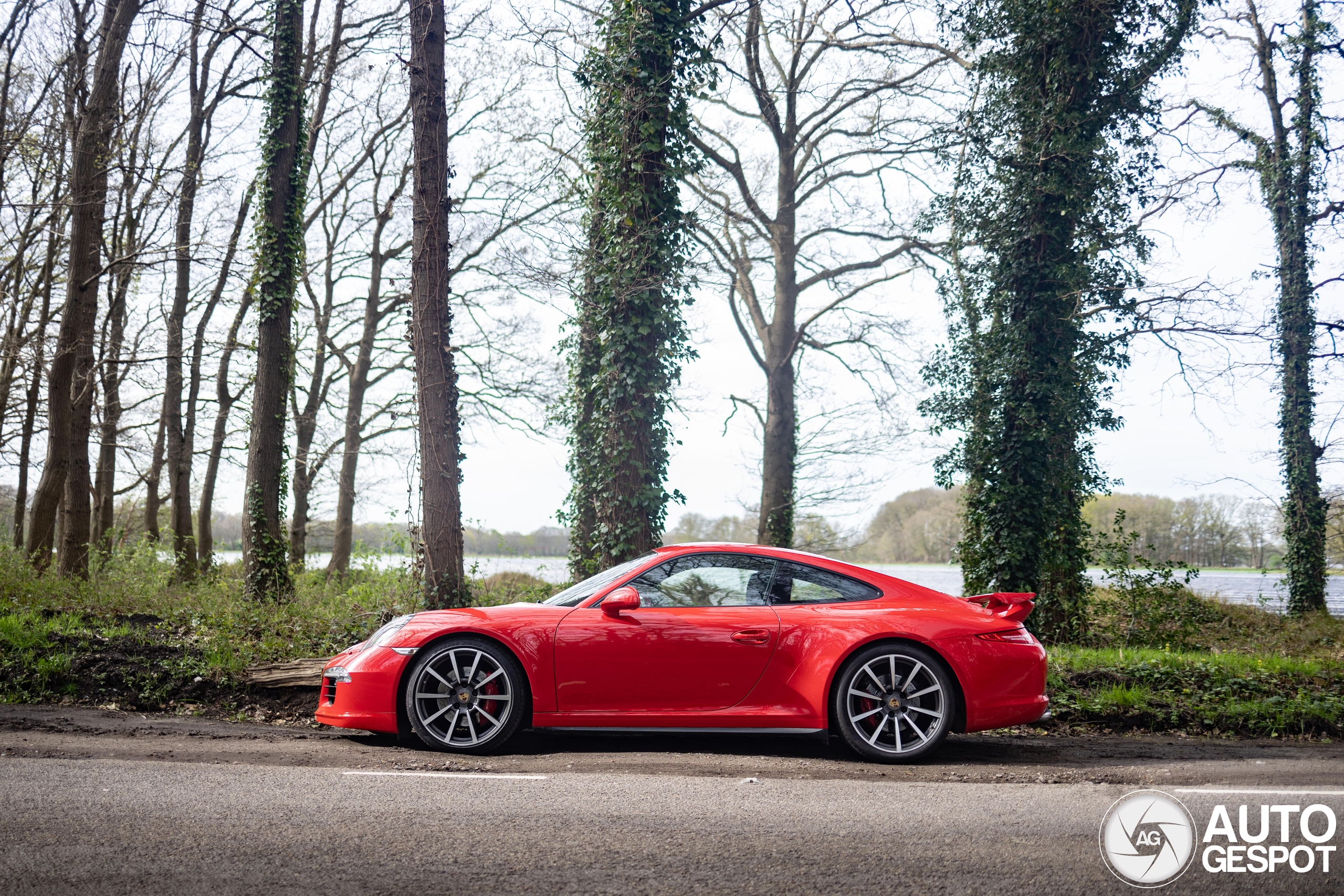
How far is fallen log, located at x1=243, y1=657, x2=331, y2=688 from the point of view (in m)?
7.61

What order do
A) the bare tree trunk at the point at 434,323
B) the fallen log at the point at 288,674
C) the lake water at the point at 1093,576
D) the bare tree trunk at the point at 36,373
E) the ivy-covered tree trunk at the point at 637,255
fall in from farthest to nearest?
the bare tree trunk at the point at 36,373 → the lake water at the point at 1093,576 → the ivy-covered tree trunk at the point at 637,255 → the bare tree trunk at the point at 434,323 → the fallen log at the point at 288,674

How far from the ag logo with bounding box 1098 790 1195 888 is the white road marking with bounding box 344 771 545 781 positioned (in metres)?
2.88

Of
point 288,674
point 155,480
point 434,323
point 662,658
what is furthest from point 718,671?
point 155,480

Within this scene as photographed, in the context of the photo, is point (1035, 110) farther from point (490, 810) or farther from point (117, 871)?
point (117, 871)

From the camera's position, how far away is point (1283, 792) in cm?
485

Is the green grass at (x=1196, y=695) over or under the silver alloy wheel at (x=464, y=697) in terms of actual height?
under

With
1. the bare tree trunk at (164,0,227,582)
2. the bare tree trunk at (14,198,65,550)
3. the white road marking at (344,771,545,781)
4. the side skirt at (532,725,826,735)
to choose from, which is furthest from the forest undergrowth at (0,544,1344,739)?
the bare tree trunk at (164,0,227,582)

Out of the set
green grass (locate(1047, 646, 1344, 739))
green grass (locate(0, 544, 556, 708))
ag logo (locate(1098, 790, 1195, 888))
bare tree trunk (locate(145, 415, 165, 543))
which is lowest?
green grass (locate(1047, 646, 1344, 739))

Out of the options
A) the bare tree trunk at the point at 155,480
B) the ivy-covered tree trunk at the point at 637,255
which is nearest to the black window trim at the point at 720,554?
the ivy-covered tree trunk at the point at 637,255

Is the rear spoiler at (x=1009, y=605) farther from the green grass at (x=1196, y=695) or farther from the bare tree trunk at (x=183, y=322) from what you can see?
the bare tree trunk at (x=183, y=322)

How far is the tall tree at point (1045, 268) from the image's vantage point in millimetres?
12867

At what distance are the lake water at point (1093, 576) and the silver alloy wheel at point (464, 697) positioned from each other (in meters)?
2.67

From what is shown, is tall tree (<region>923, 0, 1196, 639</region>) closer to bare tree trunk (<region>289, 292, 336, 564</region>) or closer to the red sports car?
the red sports car
